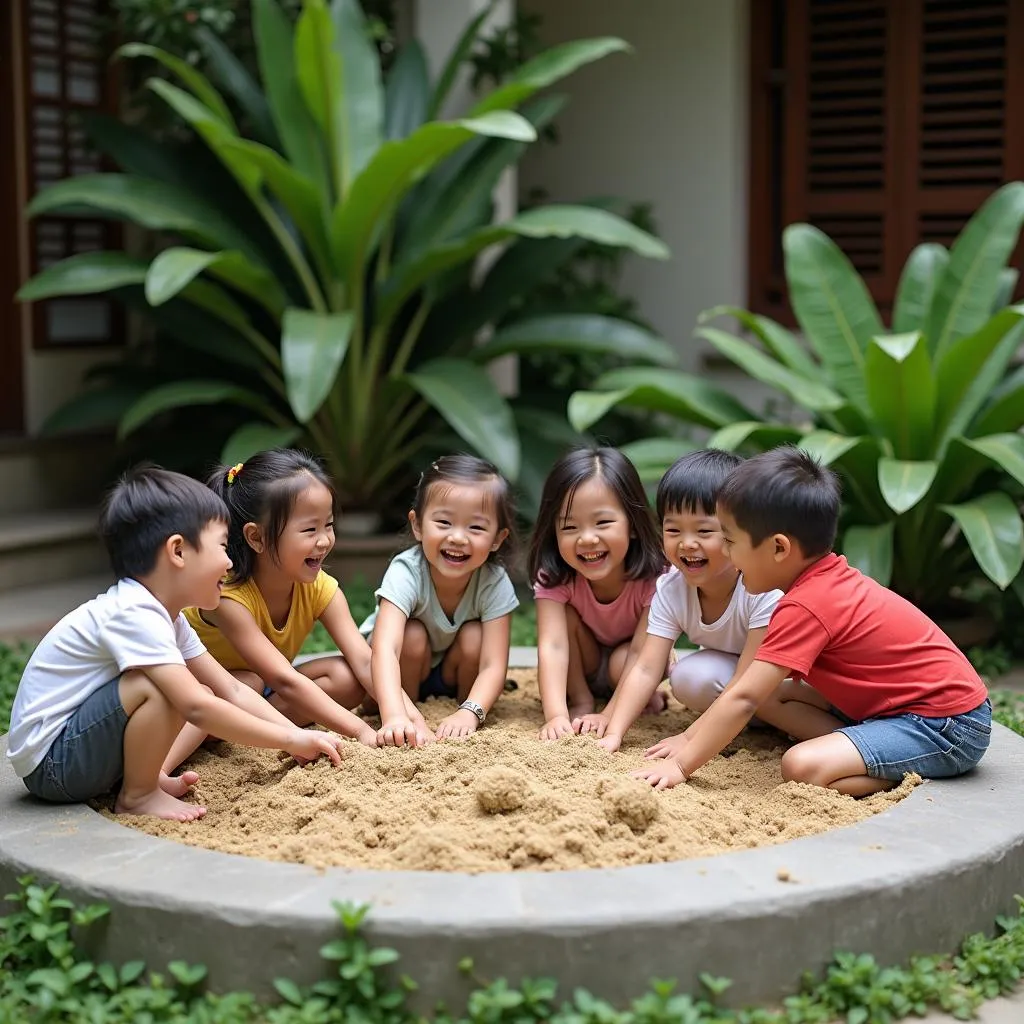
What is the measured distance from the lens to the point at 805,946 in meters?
2.27

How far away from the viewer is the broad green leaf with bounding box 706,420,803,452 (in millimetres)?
4906

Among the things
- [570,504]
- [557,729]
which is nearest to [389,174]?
[570,504]

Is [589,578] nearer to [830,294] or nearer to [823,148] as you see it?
[830,294]

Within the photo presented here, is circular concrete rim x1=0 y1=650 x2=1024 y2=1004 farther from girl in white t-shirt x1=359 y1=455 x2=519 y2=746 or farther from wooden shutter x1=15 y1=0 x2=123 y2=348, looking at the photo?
wooden shutter x1=15 y1=0 x2=123 y2=348

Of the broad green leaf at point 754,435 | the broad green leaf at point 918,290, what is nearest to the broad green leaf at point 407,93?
the broad green leaf at point 754,435

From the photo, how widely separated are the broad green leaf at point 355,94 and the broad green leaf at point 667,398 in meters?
1.44

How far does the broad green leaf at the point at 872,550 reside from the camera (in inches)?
187

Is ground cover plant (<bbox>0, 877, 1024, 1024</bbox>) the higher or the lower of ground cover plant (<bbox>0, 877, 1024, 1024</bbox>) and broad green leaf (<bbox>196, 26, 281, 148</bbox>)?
the lower

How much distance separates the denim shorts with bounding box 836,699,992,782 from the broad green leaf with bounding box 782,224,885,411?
8.32 ft

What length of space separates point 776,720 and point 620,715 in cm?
38

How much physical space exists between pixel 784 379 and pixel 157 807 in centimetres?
322

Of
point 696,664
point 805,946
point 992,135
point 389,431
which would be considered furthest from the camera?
point 992,135

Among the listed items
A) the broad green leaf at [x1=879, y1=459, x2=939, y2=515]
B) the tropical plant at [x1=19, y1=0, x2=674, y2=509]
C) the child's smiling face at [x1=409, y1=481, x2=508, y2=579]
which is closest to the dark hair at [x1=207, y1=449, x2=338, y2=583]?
the child's smiling face at [x1=409, y1=481, x2=508, y2=579]

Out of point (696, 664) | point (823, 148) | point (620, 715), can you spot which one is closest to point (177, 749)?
point (620, 715)
